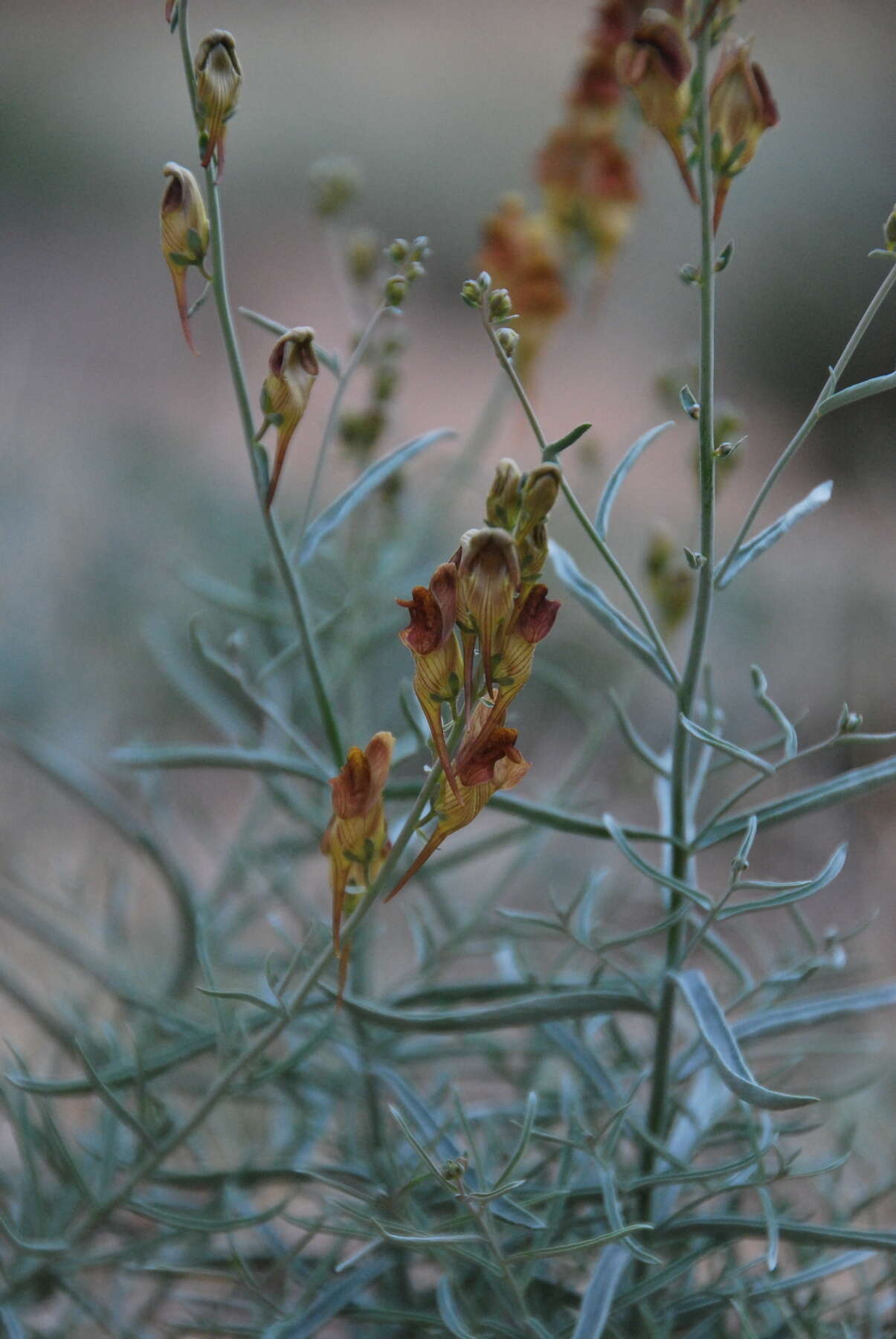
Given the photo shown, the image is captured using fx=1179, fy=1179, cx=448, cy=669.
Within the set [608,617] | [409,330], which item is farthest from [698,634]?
[409,330]

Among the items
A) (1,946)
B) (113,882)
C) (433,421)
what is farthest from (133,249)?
(113,882)

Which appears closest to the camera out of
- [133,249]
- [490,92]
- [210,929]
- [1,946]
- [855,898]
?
[210,929]

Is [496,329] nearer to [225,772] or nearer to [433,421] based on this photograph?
[225,772]

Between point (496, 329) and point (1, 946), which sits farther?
point (1, 946)

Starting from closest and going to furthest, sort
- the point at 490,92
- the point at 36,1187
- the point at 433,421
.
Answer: the point at 36,1187 < the point at 433,421 < the point at 490,92

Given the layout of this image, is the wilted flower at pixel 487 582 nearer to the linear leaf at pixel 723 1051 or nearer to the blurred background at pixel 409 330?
the linear leaf at pixel 723 1051

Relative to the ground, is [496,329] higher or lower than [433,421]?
higher

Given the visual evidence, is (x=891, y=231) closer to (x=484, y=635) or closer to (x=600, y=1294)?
(x=484, y=635)
